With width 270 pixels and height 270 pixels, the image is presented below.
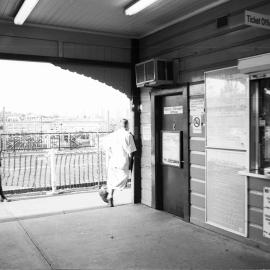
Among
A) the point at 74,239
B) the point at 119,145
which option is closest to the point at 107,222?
the point at 74,239

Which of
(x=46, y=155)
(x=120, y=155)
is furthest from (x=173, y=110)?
(x=46, y=155)

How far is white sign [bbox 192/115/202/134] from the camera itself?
16.3ft

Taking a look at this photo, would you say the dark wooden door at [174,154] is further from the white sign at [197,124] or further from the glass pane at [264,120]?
the glass pane at [264,120]

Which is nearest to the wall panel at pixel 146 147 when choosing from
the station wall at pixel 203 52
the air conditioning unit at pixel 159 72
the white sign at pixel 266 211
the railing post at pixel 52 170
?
the station wall at pixel 203 52

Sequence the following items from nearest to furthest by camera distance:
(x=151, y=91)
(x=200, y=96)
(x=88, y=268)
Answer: (x=88, y=268)
(x=200, y=96)
(x=151, y=91)

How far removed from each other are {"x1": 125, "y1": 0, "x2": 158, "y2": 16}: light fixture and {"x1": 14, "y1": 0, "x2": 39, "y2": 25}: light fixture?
4.03 ft

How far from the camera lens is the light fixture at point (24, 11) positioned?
4.36m

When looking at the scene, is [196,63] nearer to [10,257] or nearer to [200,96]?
[200,96]

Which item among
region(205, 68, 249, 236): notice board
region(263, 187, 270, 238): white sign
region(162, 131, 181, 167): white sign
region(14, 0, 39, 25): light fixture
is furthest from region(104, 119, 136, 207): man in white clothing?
region(263, 187, 270, 238): white sign

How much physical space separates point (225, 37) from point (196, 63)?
0.63m

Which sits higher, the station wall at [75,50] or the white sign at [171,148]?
the station wall at [75,50]

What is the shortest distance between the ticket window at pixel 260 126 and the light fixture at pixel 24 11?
2900 millimetres

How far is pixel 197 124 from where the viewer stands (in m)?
5.02

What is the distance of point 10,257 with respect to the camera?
13.1ft
